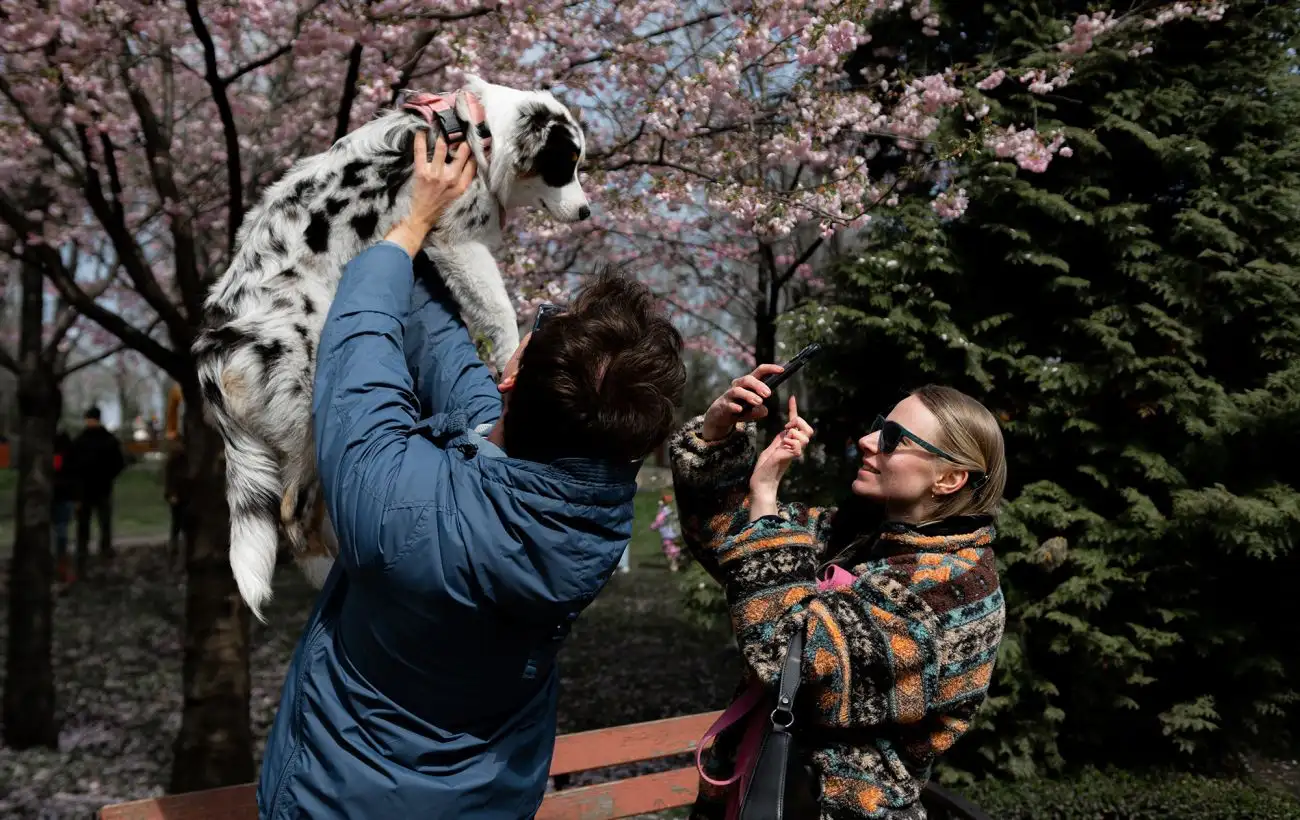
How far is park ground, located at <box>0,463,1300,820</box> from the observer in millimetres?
6734

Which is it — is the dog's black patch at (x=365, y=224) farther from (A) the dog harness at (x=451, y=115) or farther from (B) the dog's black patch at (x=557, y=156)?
(B) the dog's black patch at (x=557, y=156)

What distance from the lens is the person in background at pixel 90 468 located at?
12.7 metres

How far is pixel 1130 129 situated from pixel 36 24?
6.40 meters

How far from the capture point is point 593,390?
1.50m

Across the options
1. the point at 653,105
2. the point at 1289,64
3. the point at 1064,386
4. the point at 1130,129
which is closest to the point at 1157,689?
the point at 1064,386

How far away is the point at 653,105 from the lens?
5.16m

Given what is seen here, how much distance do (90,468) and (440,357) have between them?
13181mm

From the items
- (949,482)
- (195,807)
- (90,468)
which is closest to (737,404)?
(949,482)

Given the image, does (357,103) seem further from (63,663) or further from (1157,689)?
(63,663)

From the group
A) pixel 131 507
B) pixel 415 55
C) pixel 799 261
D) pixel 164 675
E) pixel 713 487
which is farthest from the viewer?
pixel 131 507

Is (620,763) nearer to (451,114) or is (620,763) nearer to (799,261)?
(451,114)

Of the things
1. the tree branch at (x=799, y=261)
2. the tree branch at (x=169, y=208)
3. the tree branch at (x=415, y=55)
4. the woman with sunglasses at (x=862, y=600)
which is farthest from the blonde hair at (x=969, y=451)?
the tree branch at (x=799, y=261)

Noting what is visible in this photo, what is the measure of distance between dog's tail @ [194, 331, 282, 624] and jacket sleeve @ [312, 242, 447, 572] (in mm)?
300

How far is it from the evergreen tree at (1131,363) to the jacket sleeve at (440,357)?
4637 millimetres
